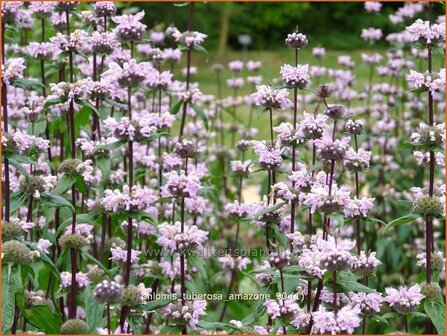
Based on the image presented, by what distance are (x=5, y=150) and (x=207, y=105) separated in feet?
12.6

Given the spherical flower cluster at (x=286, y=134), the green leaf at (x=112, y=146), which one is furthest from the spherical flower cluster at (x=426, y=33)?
the green leaf at (x=112, y=146)

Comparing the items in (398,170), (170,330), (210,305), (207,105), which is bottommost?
(210,305)

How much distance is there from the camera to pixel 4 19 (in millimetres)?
3369

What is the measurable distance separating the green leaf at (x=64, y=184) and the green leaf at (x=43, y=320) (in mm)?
438

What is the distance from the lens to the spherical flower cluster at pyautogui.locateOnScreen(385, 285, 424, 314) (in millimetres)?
2586

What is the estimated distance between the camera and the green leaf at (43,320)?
266 centimetres

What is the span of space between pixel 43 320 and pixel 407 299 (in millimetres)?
1303

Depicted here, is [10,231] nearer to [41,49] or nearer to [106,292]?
[106,292]

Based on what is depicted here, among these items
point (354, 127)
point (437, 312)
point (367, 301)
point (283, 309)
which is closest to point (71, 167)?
point (283, 309)

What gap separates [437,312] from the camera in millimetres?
2619

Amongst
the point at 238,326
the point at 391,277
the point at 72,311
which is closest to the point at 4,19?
the point at 72,311

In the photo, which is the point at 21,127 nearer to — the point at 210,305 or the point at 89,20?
the point at 89,20

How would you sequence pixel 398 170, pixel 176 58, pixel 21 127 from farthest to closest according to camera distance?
pixel 398 170
pixel 176 58
pixel 21 127

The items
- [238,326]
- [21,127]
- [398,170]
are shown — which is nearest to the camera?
[238,326]
